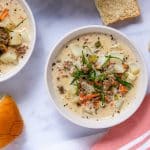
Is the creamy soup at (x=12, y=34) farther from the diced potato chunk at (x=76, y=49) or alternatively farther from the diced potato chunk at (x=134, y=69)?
the diced potato chunk at (x=134, y=69)

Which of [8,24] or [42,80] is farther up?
[8,24]

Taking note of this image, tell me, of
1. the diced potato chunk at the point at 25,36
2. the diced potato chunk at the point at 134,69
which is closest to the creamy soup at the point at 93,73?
the diced potato chunk at the point at 134,69

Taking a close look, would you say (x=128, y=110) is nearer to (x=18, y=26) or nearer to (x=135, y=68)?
(x=135, y=68)

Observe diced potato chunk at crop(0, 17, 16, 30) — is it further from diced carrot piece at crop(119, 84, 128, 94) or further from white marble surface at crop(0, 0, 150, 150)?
diced carrot piece at crop(119, 84, 128, 94)

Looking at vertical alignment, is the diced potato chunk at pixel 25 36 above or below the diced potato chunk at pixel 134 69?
above

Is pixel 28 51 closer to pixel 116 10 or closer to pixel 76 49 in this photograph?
pixel 76 49

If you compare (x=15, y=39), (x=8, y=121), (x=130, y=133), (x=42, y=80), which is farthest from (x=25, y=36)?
(x=130, y=133)
